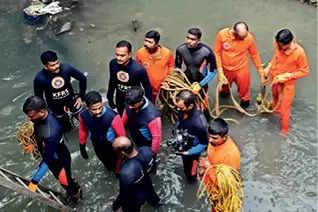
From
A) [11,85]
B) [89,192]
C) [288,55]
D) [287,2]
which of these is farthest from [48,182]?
[287,2]

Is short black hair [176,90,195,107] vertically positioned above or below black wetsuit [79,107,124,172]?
above

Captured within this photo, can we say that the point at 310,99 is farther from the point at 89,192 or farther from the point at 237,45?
the point at 89,192

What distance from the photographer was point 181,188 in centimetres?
544

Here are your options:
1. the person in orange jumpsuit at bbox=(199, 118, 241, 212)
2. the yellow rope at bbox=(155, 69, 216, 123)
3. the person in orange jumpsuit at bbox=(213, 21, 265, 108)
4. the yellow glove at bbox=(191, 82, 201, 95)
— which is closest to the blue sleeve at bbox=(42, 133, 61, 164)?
the person in orange jumpsuit at bbox=(199, 118, 241, 212)

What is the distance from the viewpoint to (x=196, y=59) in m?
5.63

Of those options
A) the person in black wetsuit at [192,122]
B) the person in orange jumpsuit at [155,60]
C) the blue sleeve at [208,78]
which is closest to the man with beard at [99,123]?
the person in black wetsuit at [192,122]

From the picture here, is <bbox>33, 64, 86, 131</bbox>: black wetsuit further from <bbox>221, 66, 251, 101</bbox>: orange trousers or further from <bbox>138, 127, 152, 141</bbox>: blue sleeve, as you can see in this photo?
→ <bbox>221, 66, 251, 101</bbox>: orange trousers

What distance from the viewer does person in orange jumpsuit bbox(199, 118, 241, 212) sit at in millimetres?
3939

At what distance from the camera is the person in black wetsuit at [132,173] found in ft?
12.7

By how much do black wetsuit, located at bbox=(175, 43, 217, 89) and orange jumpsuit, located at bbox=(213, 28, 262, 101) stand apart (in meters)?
0.38

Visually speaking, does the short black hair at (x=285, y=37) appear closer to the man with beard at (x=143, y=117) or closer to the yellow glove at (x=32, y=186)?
the man with beard at (x=143, y=117)

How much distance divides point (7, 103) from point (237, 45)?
4.14 m

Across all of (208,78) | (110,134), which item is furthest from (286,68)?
(110,134)

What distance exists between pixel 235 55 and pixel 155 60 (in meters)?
1.24
